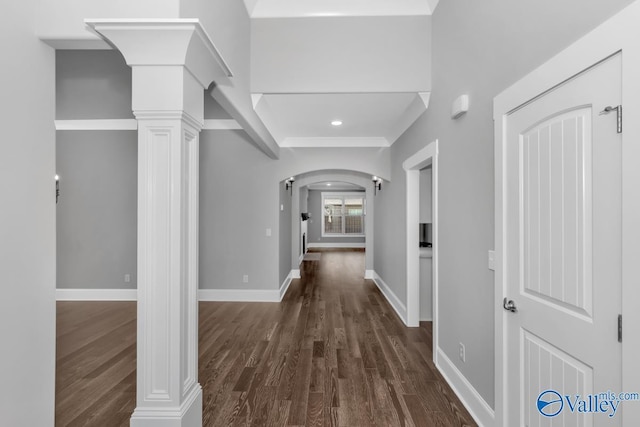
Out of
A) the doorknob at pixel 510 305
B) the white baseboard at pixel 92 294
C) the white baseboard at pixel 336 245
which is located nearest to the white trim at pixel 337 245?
the white baseboard at pixel 336 245

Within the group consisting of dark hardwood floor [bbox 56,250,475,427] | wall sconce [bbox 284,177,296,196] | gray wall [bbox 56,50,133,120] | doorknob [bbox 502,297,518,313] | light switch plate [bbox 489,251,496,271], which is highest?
gray wall [bbox 56,50,133,120]

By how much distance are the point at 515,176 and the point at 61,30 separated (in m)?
2.43

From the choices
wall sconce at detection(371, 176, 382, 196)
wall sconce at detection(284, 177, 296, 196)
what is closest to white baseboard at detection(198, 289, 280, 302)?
wall sconce at detection(284, 177, 296, 196)

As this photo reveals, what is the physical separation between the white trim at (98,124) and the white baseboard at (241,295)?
2.93 metres

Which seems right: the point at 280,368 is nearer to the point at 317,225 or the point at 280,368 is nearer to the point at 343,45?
the point at 343,45

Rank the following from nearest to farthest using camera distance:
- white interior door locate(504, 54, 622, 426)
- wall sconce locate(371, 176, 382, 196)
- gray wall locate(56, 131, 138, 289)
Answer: white interior door locate(504, 54, 622, 426)
gray wall locate(56, 131, 138, 289)
wall sconce locate(371, 176, 382, 196)

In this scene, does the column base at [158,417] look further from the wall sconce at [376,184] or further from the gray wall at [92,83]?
the wall sconce at [376,184]

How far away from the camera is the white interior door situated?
3.88ft

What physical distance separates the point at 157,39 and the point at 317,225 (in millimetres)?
12009

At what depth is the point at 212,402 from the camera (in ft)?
7.80

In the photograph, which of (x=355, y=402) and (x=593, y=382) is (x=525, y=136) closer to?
(x=593, y=382)

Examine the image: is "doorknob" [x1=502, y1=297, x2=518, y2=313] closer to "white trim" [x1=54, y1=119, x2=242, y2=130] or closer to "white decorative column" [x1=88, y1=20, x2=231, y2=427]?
"white decorative column" [x1=88, y1=20, x2=231, y2=427]

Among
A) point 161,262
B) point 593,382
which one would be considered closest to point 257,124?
point 161,262

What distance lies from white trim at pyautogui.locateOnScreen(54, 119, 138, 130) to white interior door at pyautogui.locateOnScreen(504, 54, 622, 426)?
5.46 metres
